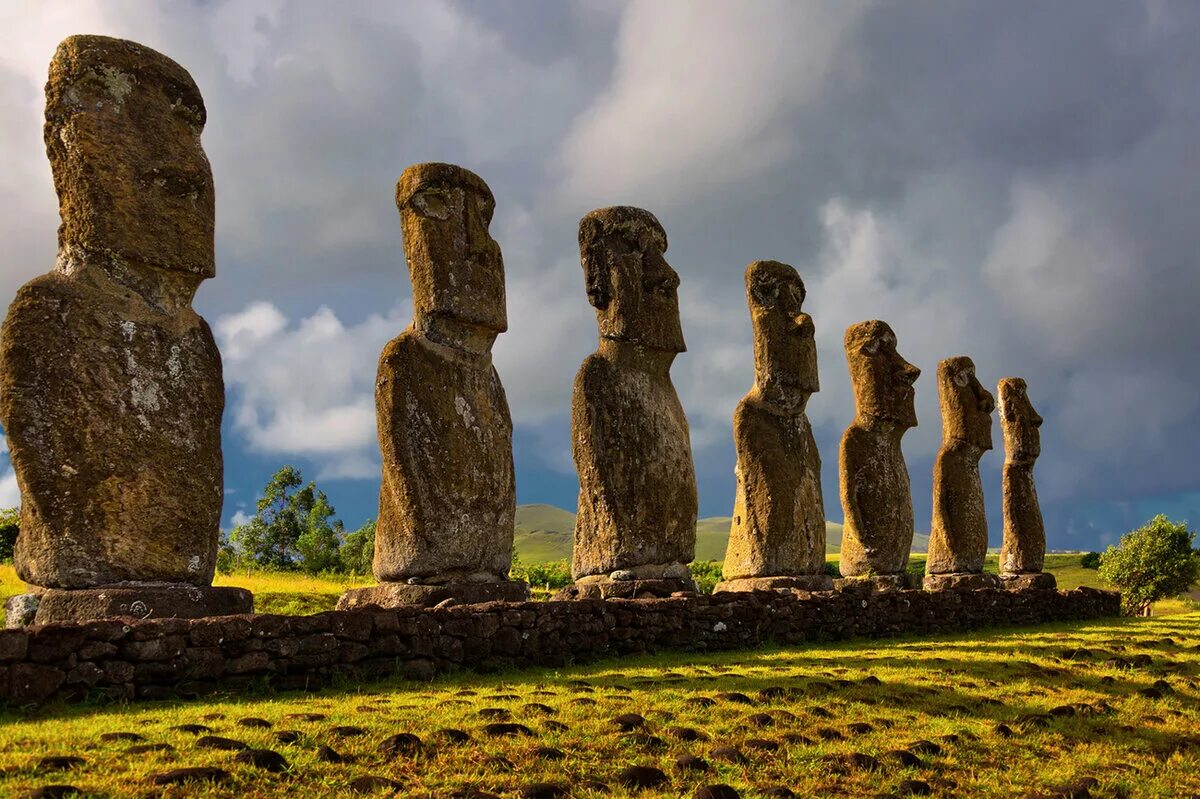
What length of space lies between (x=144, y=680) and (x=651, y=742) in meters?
3.63

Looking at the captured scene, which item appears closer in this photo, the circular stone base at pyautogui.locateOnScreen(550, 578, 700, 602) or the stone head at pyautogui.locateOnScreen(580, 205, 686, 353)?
the circular stone base at pyautogui.locateOnScreen(550, 578, 700, 602)

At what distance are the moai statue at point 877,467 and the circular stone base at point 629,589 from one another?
5.42m

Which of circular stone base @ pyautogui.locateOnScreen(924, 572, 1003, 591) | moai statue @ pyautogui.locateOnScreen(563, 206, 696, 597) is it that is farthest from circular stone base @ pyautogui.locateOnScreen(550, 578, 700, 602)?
circular stone base @ pyautogui.locateOnScreen(924, 572, 1003, 591)

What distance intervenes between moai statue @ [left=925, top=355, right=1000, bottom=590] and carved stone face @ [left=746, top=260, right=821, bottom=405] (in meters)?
5.70

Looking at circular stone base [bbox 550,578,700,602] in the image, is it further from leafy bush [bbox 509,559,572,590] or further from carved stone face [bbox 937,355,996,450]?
leafy bush [bbox 509,559,572,590]

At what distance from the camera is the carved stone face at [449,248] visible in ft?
39.5

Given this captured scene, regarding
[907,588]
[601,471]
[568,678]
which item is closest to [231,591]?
[568,678]

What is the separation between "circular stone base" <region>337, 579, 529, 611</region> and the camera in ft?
36.5

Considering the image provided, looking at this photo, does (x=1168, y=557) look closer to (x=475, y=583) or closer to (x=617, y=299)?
(x=617, y=299)

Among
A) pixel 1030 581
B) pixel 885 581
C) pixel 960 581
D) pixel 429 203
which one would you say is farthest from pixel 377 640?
pixel 1030 581

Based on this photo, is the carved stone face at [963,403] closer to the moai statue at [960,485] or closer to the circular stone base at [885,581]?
the moai statue at [960,485]

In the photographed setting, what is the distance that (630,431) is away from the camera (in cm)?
1384

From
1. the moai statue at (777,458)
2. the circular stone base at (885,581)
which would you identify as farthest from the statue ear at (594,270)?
the circular stone base at (885,581)

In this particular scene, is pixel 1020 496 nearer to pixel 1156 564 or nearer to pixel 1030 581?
pixel 1030 581
